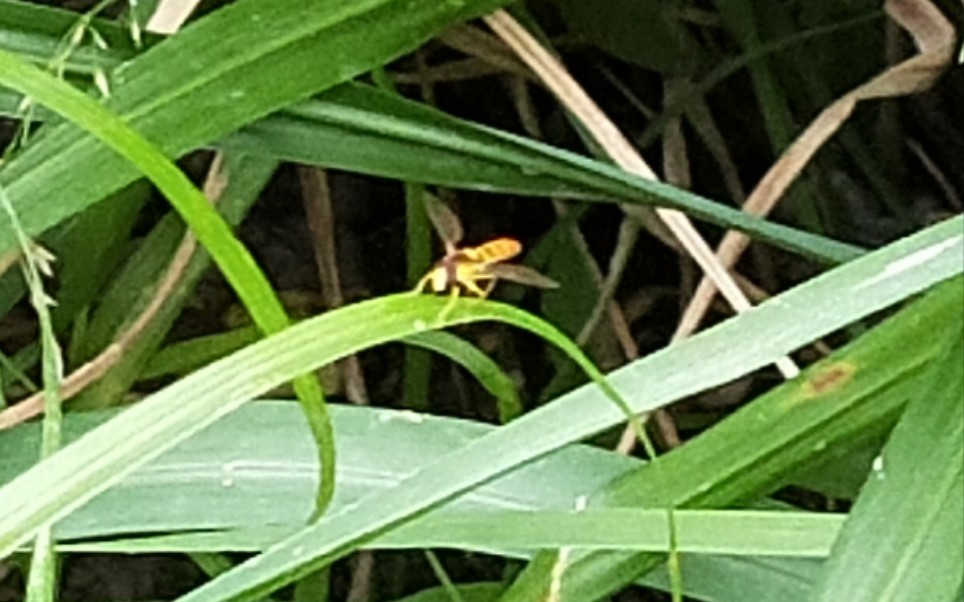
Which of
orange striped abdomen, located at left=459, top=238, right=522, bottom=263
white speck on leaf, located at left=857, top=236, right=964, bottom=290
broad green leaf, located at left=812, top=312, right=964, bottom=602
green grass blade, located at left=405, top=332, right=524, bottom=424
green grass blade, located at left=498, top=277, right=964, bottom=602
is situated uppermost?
orange striped abdomen, located at left=459, top=238, right=522, bottom=263

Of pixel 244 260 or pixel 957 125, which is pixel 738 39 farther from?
pixel 244 260

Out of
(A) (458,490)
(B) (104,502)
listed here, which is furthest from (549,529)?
(B) (104,502)

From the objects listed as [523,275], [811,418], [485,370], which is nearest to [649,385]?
[811,418]

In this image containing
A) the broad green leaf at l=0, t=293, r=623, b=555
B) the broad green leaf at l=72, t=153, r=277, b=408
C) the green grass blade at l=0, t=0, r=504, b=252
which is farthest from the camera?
the broad green leaf at l=72, t=153, r=277, b=408

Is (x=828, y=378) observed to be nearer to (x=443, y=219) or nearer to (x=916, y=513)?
(x=916, y=513)

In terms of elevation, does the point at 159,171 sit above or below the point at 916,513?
above

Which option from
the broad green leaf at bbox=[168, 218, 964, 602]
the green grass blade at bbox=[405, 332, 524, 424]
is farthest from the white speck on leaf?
the green grass blade at bbox=[405, 332, 524, 424]

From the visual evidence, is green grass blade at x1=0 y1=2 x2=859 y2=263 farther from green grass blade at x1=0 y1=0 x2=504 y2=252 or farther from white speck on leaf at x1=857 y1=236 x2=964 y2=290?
white speck on leaf at x1=857 y1=236 x2=964 y2=290

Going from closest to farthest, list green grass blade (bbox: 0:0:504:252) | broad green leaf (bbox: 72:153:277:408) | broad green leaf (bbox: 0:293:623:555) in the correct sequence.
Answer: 1. broad green leaf (bbox: 0:293:623:555)
2. green grass blade (bbox: 0:0:504:252)
3. broad green leaf (bbox: 72:153:277:408)
